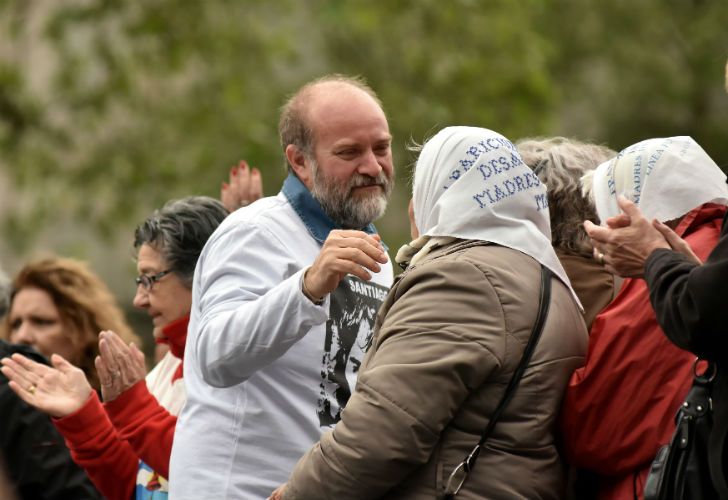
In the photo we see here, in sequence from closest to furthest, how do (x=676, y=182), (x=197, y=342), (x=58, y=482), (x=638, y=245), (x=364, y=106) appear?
(x=638, y=245) → (x=676, y=182) → (x=197, y=342) → (x=364, y=106) → (x=58, y=482)

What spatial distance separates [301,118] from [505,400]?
1.71 m

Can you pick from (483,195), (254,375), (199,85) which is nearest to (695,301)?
(483,195)

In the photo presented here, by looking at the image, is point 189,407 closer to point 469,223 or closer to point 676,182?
point 469,223

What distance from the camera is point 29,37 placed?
1492 centimetres

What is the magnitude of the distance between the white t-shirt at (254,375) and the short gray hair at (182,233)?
707mm

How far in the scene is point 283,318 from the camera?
13.3 feet

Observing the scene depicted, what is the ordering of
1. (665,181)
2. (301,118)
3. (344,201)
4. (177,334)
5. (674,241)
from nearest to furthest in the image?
(674,241), (665,181), (344,201), (301,118), (177,334)

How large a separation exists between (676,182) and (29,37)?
12331 mm

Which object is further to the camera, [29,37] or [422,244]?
[29,37]

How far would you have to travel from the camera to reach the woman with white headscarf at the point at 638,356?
350 cm

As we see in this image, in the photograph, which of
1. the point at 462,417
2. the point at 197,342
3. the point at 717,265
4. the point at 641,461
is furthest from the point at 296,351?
the point at 717,265

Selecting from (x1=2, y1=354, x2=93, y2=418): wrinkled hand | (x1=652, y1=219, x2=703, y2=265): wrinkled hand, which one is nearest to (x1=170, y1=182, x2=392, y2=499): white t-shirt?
(x1=2, y1=354, x2=93, y2=418): wrinkled hand

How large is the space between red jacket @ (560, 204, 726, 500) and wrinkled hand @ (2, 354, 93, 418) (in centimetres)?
215

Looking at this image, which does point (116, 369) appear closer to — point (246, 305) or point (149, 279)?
point (149, 279)
